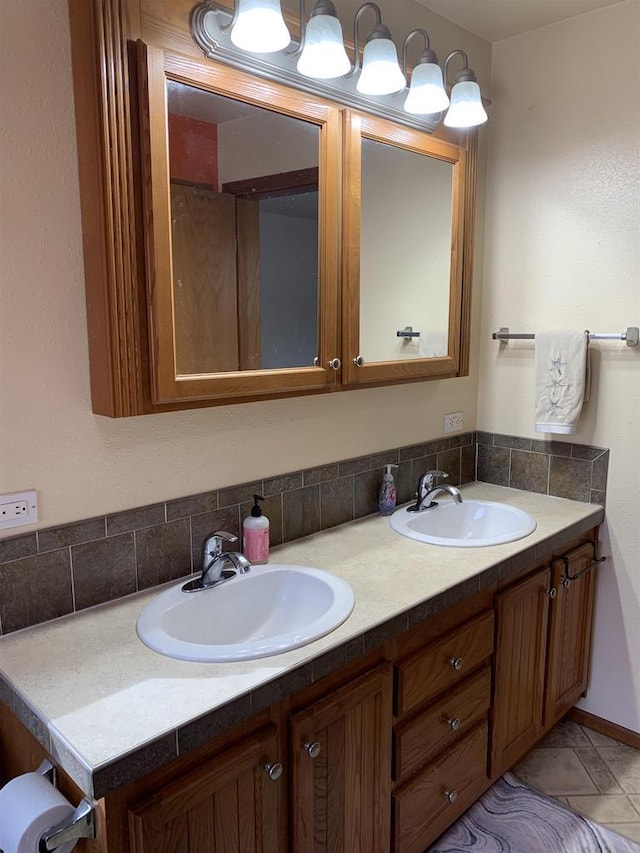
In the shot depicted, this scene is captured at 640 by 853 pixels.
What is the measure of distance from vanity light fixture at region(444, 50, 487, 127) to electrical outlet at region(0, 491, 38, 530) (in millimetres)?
1505

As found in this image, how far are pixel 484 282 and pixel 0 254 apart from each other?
1.72 m

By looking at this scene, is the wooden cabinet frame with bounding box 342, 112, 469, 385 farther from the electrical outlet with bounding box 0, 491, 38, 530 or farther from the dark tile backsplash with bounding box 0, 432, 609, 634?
the electrical outlet with bounding box 0, 491, 38, 530

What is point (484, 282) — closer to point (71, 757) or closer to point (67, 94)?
point (67, 94)

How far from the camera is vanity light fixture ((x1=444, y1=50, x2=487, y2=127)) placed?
71.3 inches

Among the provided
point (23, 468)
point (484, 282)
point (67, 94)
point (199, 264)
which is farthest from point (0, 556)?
point (484, 282)

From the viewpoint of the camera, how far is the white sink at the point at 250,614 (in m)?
1.25

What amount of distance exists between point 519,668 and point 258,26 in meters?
1.82

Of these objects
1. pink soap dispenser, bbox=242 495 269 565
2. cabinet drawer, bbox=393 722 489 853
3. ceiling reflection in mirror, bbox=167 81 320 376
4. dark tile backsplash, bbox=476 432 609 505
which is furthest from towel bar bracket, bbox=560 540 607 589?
ceiling reflection in mirror, bbox=167 81 320 376

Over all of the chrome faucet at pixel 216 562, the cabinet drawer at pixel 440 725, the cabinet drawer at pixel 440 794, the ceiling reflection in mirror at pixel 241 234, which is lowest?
the cabinet drawer at pixel 440 794

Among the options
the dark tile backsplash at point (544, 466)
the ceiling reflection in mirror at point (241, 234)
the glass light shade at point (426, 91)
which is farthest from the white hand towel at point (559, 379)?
the ceiling reflection in mirror at point (241, 234)

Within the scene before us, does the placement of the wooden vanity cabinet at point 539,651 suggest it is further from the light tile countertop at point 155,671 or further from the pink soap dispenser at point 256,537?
the pink soap dispenser at point 256,537

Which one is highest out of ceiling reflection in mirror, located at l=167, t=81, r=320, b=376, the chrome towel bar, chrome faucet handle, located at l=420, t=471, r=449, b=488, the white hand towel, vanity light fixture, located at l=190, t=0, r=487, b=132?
vanity light fixture, located at l=190, t=0, r=487, b=132

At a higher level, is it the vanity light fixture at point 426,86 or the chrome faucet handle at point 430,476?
the vanity light fixture at point 426,86

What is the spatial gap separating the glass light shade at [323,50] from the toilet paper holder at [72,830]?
1.52 m
